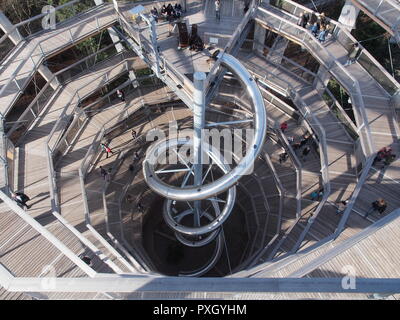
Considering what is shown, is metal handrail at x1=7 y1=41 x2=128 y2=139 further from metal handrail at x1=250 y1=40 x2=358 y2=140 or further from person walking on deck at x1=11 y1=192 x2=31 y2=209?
metal handrail at x1=250 y1=40 x2=358 y2=140

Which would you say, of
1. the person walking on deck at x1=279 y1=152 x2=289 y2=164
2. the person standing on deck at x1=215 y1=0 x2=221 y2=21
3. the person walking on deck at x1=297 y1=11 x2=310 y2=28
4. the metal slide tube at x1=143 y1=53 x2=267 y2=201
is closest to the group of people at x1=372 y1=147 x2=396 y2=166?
the person walking on deck at x1=279 y1=152 x2=289 y2=164

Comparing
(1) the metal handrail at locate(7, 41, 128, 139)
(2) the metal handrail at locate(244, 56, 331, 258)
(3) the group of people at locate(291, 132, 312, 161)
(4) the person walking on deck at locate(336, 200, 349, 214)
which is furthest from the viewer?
(3) the group of people at locate(291, 132, 312, 161)

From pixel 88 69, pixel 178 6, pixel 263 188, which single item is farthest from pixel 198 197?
pixel 88 69

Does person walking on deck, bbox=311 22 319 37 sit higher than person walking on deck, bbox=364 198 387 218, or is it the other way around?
person walking on deck, bbox=311 22 319 37

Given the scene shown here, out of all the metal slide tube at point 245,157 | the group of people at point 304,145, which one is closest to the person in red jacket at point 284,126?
the group of people at point 304,145

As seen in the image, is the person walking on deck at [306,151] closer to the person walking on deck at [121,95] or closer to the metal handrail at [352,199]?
the metal handrail at [352,199]

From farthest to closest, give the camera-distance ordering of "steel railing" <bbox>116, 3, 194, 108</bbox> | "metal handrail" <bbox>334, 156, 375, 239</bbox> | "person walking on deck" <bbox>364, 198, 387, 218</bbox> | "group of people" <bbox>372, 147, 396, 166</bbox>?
"group of people" <bbox>372, 147, 396, 166</bbox> < "steel railing" <bbox>116, 3, 194, 108</bbox> < "person walking on deck" <bbox>364, 198, 387, 218</bbox> < "metal handrail" <bbox>334, 156, 375, 239</bbox>
